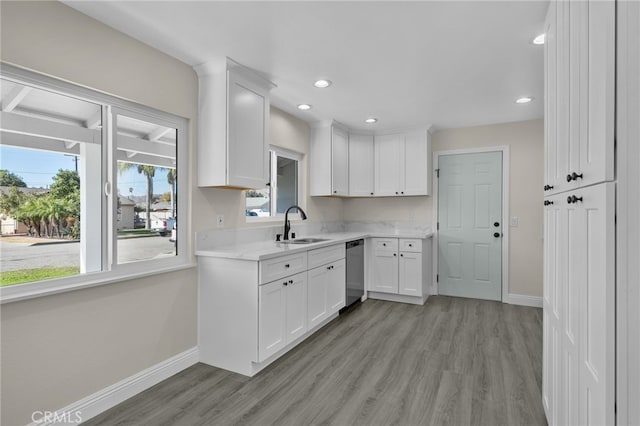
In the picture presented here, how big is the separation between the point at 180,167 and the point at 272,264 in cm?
109

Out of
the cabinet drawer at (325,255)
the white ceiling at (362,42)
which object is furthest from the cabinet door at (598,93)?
the cabinet drawer at (325,255)

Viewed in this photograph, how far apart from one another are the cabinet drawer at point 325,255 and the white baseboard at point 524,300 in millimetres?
2383

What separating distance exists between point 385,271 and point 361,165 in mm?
1590

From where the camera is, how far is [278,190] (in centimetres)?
405

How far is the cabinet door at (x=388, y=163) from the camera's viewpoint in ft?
15.7

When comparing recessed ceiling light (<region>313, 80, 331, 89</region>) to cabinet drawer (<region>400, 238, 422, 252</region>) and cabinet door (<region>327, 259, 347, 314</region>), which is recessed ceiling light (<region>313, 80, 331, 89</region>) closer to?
cabinet door (<region>327, 259, 347, 314</region>)

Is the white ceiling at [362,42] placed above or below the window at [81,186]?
above

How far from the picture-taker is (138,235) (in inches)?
94.9

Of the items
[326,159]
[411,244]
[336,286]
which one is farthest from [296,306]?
[326,159]

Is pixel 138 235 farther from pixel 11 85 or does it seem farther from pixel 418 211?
pixel 418 211

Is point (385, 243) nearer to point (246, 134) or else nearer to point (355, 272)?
A: point (355, 272)

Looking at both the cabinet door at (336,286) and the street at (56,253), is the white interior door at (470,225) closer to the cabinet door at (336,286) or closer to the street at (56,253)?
the cabinet door at (336,286)

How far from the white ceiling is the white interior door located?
1255mm

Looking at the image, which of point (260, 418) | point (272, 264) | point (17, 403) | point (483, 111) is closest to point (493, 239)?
point (483, 111)
